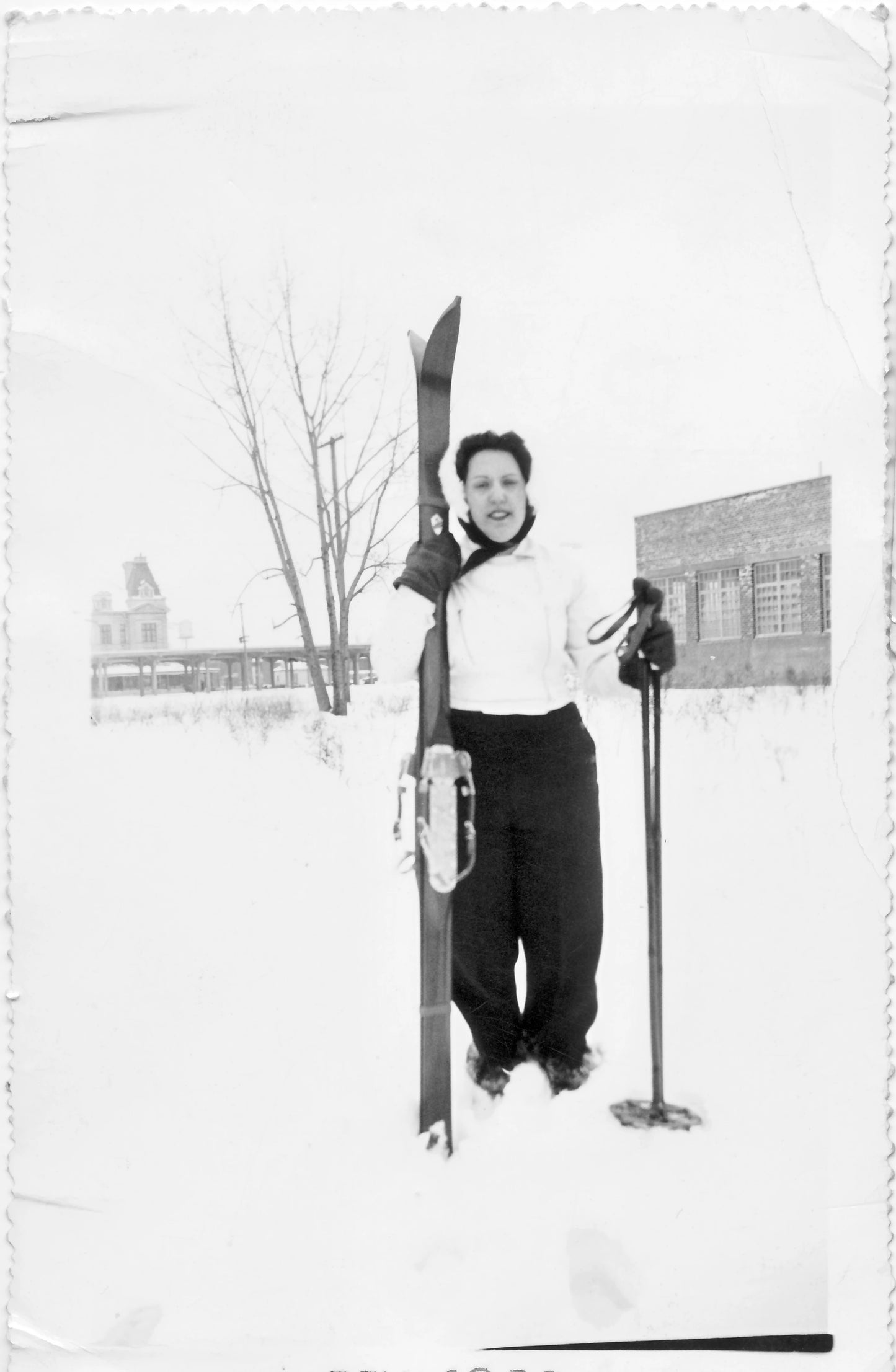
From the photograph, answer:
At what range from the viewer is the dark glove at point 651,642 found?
1262 millimetres

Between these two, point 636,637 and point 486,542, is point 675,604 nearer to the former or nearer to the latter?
point 636,637

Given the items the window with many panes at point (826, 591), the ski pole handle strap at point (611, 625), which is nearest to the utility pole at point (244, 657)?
the ski pole handle strap at point (611, 625)

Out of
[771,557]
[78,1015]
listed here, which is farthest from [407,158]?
[78,1015]

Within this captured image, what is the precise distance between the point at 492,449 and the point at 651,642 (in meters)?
0.29

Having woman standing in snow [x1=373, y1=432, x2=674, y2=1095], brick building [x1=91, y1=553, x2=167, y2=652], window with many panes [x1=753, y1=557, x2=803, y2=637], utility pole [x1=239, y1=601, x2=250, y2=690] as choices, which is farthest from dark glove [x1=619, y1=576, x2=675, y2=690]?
brick building [x1=91, y1=553, x2=167, y2=652]

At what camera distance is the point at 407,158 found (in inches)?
50.9

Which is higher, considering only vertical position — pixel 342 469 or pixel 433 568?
pixel 342 469

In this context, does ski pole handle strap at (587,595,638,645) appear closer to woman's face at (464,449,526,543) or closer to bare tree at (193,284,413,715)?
woman's face at (464,449,526,543)

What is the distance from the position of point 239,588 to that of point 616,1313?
98cm

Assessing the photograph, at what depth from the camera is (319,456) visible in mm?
1295

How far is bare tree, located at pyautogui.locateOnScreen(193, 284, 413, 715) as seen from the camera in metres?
1.28

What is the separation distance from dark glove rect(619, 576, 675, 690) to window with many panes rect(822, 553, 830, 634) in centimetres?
21

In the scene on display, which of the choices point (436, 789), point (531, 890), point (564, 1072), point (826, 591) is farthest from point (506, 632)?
point (564, 1072)

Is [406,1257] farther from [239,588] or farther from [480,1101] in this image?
[239,588]
